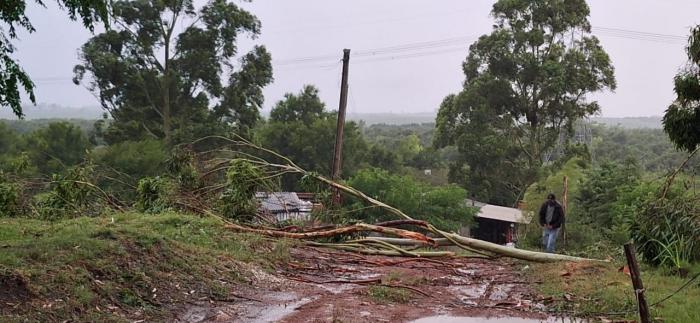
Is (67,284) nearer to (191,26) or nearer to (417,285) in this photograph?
(417,285)

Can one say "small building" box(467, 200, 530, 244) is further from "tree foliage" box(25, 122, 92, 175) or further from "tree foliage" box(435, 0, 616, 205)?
"tree foliage" box(25, 122, 92, 175)

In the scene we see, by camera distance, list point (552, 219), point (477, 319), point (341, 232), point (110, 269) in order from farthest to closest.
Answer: point (552, 219) → point (341, 232) → point (477, 319) → point (110, 269)

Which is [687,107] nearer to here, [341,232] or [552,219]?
[552,219]

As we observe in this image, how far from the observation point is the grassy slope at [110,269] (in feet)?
19.0

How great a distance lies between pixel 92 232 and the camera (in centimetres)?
797

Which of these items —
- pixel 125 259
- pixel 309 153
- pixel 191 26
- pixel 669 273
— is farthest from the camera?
pixel 309 153

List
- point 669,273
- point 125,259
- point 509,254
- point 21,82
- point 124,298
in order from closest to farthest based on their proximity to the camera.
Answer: point 21,82 < point 124,298 < point 125,259 < point 669,273 < point 509,254

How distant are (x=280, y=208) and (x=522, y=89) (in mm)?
17857

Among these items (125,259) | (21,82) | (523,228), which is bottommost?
(523,228)

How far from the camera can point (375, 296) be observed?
780 centimetres

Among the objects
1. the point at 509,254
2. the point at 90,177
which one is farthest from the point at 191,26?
the point at 509,254

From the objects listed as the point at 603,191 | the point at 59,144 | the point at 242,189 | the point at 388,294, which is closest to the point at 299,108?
the point at 59,144

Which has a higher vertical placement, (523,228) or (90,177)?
(90,177)

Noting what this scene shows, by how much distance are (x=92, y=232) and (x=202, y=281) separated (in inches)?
62.2
